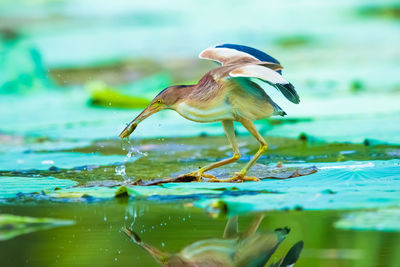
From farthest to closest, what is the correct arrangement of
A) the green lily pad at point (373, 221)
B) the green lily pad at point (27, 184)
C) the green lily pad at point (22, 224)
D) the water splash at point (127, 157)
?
the water splash at point (127, 157), the green lily pad at point (27, 184), the green lily pad at point (22, 224), the green lily pad at point (373, 221)

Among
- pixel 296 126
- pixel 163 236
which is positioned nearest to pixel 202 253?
pixel 163 236

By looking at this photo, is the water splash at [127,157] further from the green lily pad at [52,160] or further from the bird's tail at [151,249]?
the bird's tail at [151,249]

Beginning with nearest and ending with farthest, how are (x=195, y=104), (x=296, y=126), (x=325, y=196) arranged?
1. (x=325, y=196)
2. (x=195, y=104)
3. (x=296, y=126)

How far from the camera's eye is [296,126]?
28.4 ft

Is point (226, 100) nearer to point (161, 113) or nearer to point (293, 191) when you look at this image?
point (293, 191)

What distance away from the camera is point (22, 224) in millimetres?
4262

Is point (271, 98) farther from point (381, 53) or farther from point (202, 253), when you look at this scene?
point (381, 53)

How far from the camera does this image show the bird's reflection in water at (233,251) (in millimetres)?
3518

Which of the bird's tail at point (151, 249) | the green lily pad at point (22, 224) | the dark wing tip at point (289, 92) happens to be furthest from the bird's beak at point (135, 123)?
the bird's tail at point (151, 249)

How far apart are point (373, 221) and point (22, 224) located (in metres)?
1.77

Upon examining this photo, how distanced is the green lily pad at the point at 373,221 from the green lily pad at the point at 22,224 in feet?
4.72

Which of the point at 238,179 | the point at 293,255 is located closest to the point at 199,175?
the point at 238,179

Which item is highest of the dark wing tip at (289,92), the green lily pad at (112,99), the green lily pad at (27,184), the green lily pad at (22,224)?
the dark wing tip at (289,92)

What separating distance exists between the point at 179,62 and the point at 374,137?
832 centimetres
